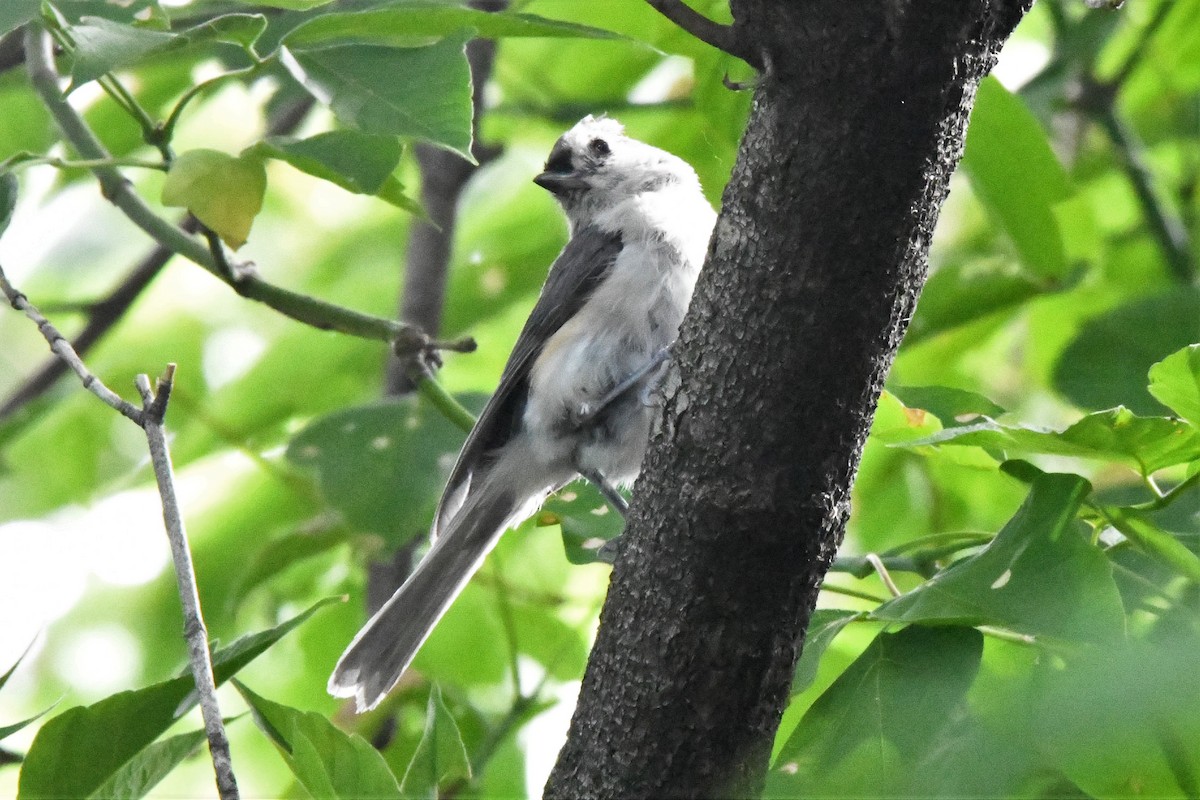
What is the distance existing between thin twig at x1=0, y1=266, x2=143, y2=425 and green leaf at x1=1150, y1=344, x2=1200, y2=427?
51.6 inches

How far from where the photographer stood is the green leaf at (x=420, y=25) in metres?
1.92

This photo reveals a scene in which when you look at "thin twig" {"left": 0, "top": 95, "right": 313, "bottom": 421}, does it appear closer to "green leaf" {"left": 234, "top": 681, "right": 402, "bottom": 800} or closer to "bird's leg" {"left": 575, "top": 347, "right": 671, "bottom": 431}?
"bird's leg" {"left": 575, "top": 347, "right": 671, "bottom": 431}

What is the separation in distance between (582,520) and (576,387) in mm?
1000

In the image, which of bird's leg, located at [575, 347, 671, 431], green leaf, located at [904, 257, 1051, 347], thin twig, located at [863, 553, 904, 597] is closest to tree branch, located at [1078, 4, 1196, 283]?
green leaf, located at [904, 257, 1051, 347]

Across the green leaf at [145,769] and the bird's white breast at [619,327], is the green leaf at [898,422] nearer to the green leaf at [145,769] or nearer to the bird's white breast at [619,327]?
the green leaf at [145,769]

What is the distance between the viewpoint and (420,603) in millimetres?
3055

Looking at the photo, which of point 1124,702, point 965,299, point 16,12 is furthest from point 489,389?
point 1124,702

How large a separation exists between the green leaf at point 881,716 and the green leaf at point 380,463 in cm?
141

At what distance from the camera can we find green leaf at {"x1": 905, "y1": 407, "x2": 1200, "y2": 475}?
1.66 m

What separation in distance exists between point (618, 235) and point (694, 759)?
2.01 m

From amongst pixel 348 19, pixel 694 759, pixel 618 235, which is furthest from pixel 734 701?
pixel 618 235

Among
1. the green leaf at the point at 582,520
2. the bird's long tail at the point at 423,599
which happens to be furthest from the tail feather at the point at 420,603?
the green leaf at the point at 582,520

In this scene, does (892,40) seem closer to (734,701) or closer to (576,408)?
(734,701)

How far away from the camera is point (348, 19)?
1.95 m
